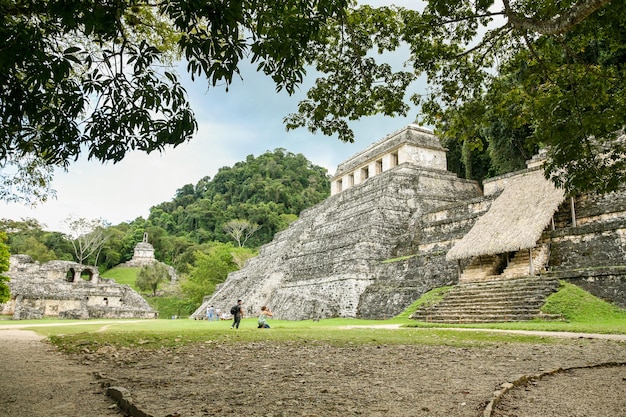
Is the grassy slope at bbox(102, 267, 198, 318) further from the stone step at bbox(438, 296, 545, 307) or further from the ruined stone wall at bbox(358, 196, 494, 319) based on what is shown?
the stone step at bbox(438, 296, 545, 307)

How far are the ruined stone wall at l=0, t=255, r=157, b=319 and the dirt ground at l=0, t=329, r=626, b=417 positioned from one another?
23.3m

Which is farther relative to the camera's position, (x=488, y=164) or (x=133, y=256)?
(x=133, y=256)

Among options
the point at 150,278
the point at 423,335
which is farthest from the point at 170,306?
the point at 423,335

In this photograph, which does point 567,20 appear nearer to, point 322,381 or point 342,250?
point 322,381

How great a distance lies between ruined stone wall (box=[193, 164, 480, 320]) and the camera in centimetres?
1733

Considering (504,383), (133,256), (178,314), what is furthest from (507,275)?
(133,256)

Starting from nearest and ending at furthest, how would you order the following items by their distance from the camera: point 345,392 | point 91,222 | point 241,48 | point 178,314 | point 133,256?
point 241,48
point 345,392
point 178,314
point 91,222
point 133,256

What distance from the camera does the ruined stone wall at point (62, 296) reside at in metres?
26.2

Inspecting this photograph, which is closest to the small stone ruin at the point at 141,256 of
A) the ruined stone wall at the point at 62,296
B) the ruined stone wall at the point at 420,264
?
the ruined stone wall at the point at 62,296

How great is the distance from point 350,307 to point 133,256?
45576 millimetres

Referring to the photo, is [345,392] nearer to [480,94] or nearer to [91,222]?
[480,94]

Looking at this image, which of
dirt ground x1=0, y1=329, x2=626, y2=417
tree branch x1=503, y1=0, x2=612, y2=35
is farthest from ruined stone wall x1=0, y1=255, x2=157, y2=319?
tree branch x1=503, y1=0, x2=612, y2=35

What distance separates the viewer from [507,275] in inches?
533

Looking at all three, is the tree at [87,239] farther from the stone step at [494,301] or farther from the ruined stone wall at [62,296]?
the stone step at [494,301]
